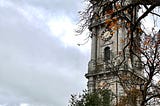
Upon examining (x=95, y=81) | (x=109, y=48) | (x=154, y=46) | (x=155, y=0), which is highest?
(x=109, y=48)

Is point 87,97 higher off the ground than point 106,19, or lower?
higher

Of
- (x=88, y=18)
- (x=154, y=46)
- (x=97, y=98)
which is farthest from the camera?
(x=97, y=98)

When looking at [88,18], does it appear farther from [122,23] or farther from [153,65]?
[153,65]

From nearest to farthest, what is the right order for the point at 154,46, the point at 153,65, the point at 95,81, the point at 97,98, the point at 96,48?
the point at 153,65, the point at 154,46, the point at 97,98, the point at 95,81, the point at 96,48

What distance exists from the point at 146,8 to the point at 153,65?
34.0 ft

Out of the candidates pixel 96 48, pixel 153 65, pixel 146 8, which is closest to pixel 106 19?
pixel 146 8

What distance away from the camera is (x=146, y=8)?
1084 centimetres

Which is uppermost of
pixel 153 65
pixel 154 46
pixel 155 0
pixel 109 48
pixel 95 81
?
pixel 109 48

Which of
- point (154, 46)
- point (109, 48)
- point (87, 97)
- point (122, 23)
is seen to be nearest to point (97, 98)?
point (87, 97)

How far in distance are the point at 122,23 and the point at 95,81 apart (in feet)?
157

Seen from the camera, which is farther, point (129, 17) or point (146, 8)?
point (129, 17)

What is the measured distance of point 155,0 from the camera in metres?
10.4

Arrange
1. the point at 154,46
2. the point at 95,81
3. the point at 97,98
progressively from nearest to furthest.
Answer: the point at 154,46, the point at 97,98, the point at 95,81

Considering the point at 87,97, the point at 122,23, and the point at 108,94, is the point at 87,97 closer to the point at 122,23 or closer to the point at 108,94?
the point at 108,94
